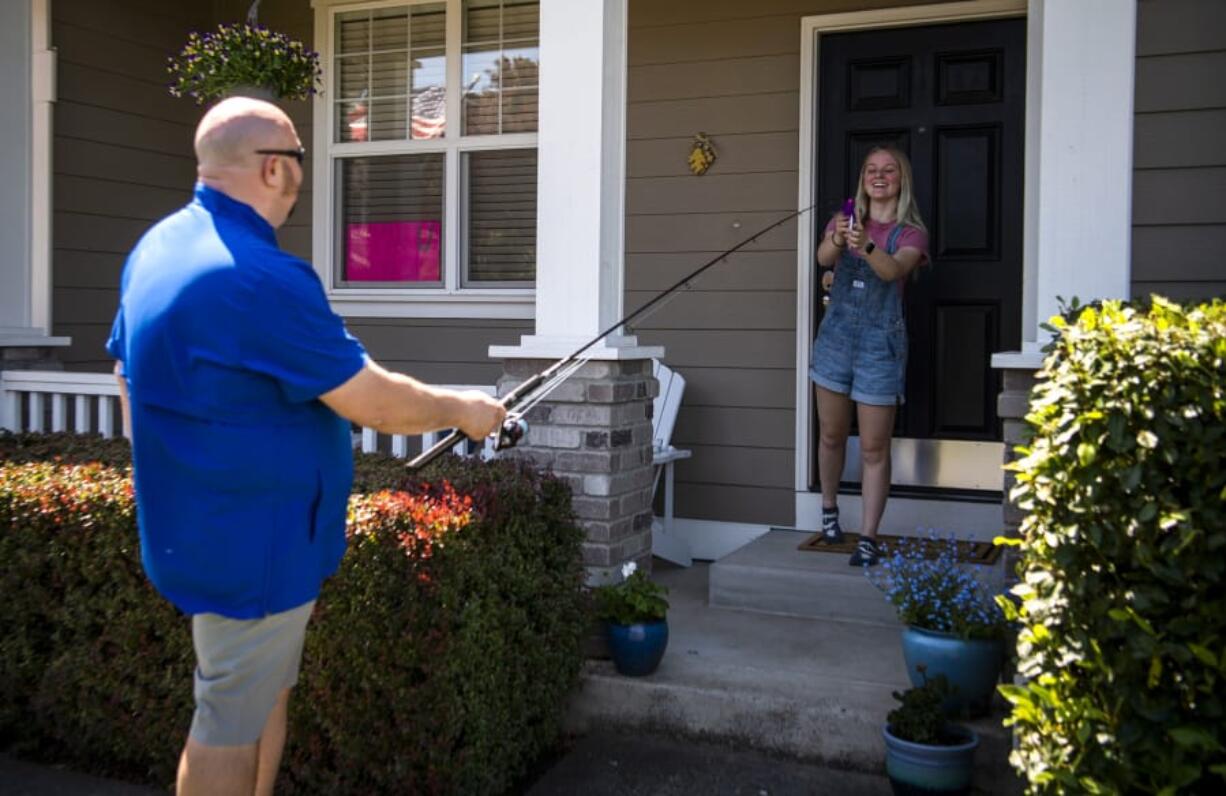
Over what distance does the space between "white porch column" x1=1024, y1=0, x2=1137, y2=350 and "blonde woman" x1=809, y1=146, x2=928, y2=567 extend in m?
0.89

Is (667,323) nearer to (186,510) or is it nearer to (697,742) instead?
(697,742)

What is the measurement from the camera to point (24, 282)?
5.79 m

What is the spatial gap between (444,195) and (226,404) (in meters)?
4.22

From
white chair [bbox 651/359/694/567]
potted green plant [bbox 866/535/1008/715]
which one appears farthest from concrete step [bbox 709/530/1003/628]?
potted green plant [bbox 866/535/1008/715]

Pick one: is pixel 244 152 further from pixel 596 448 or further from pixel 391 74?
pixel 391 74

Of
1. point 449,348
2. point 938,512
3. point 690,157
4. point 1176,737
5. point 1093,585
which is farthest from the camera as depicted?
point 449,348

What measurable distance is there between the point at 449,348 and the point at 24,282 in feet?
6.93

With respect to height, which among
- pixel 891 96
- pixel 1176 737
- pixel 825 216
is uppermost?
pixel 891 96

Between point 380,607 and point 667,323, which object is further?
point 667,323

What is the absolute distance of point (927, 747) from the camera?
3.17 meters

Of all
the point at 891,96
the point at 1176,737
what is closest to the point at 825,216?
the point at 891,96

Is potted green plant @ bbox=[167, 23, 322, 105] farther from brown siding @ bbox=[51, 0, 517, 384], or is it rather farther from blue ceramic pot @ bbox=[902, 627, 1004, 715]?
blue ceramic pot @ bbox=[902, 627, 1004, 715]

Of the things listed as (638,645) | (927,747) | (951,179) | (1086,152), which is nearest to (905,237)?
(951,179)

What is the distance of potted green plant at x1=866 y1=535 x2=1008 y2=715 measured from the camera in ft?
11.4
